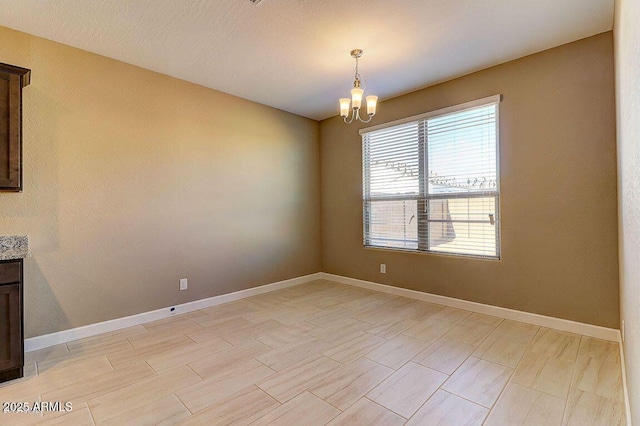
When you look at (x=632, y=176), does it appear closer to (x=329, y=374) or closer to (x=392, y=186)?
(x=329, y=374)

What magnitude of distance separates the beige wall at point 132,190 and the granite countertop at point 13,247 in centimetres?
19

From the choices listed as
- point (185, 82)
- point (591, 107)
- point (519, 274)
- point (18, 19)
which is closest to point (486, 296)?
point (519, 274)

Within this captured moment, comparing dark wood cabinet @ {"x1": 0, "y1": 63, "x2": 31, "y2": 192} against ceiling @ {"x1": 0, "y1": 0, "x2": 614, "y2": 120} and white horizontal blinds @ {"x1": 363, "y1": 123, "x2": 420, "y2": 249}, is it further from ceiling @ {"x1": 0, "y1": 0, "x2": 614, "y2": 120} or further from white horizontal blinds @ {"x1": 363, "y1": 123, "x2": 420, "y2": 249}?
white horizontal blinds @ {"x1": 363, "y1": 123, "x2": 420, "y2": 249}

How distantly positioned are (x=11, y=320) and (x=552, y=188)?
15.0ft

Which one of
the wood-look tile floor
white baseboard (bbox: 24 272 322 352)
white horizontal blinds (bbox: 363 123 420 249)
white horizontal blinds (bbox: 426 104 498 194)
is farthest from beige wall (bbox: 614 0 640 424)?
white baseboard (bbox: 24 272 322 352)

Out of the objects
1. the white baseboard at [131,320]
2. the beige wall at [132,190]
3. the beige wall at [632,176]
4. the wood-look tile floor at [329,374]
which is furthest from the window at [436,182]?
the white baseboard at [131,320]

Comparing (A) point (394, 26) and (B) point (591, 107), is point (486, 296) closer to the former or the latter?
(B) point (591, 107)

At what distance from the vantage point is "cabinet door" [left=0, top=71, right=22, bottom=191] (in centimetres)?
229

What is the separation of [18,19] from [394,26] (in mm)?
3034

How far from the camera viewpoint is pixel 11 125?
7.65 feet

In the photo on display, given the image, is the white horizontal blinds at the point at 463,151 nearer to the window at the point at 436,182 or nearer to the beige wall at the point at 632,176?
the window at the point at 436,182

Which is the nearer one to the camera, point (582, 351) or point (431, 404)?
point (431, 404)

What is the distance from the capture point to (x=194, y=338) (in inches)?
110

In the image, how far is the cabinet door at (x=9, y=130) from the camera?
2.29 metres
